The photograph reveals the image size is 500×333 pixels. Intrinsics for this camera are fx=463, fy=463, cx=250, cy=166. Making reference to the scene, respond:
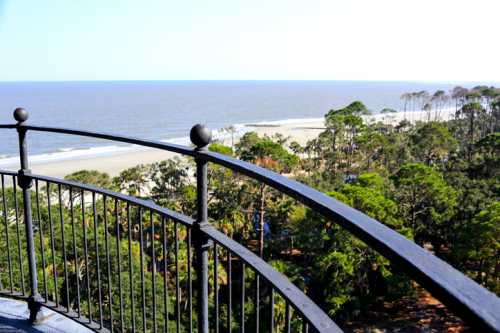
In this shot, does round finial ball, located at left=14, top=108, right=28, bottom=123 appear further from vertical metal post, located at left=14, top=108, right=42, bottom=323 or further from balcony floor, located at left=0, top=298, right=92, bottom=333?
balcony floor, located at left=0, top=298, right=92, bottom=333

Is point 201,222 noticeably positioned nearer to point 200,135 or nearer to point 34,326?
point 200,135

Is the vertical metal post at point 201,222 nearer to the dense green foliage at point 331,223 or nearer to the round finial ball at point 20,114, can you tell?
the round finial ball at point 20,114

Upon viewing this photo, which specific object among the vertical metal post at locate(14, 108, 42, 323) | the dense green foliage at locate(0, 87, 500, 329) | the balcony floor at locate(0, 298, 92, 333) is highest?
the vertical metal post at locate(14, 108, 42, 323)

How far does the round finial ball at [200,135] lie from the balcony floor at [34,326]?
67.6 inches

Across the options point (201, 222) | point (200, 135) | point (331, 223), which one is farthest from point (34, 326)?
point (331, 223)

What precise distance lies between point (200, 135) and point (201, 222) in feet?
1.13

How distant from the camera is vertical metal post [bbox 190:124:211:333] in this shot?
164cm

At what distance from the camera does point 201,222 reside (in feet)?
5.75

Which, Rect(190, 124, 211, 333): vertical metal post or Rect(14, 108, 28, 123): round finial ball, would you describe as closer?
Rect(190, 124, 211, 333): vertical metal post

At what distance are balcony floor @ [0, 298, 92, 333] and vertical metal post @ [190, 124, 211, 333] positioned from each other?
4.17 ft

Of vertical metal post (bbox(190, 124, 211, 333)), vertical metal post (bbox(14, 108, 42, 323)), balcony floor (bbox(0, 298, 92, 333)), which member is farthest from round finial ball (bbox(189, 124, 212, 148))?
balcony floor (bbox(0, 298, 92, 333))

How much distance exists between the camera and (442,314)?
1805cm

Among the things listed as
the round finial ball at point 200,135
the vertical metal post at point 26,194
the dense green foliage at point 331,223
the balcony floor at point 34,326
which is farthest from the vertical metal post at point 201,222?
the dense green foliage at point 331,223

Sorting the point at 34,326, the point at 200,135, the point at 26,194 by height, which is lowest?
the point at 34,326
